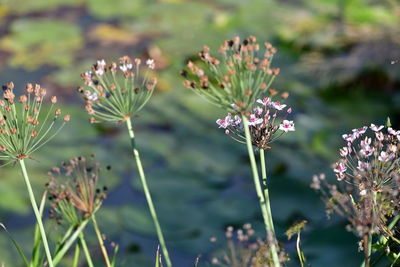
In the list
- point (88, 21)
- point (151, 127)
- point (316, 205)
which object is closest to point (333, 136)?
point (316, 205)

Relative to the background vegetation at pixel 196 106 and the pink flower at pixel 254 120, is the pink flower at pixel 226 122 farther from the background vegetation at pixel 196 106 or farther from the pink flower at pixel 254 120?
the background vegetation at pixel 196 106

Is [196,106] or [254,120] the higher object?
[196,106]

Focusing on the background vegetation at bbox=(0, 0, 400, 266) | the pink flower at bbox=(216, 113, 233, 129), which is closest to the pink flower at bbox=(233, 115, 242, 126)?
the pink flower at bbox=(216, 113, 233, 129)

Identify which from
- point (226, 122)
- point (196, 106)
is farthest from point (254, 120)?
point (196, 106)

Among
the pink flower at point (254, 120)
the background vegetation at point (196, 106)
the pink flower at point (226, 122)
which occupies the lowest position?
the pink flower at point (254, 120)

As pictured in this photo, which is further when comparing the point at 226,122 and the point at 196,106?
the point at 196,106

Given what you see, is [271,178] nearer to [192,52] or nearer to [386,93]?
[386,93]

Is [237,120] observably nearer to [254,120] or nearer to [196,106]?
[254,120]

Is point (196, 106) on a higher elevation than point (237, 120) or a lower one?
higher

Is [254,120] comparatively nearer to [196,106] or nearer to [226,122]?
[226,122]

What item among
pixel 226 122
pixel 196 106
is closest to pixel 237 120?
pixel 226 122

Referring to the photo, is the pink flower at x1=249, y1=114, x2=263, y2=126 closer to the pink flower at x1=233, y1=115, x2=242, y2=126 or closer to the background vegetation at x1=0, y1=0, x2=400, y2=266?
the pink flower at x1=233, y1=115, x2=242, y2=126

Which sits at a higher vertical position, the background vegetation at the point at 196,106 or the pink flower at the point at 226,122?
the background vegetation at the point at 196,106

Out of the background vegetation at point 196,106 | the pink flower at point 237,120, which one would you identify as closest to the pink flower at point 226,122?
the pink flower at point 237,120
